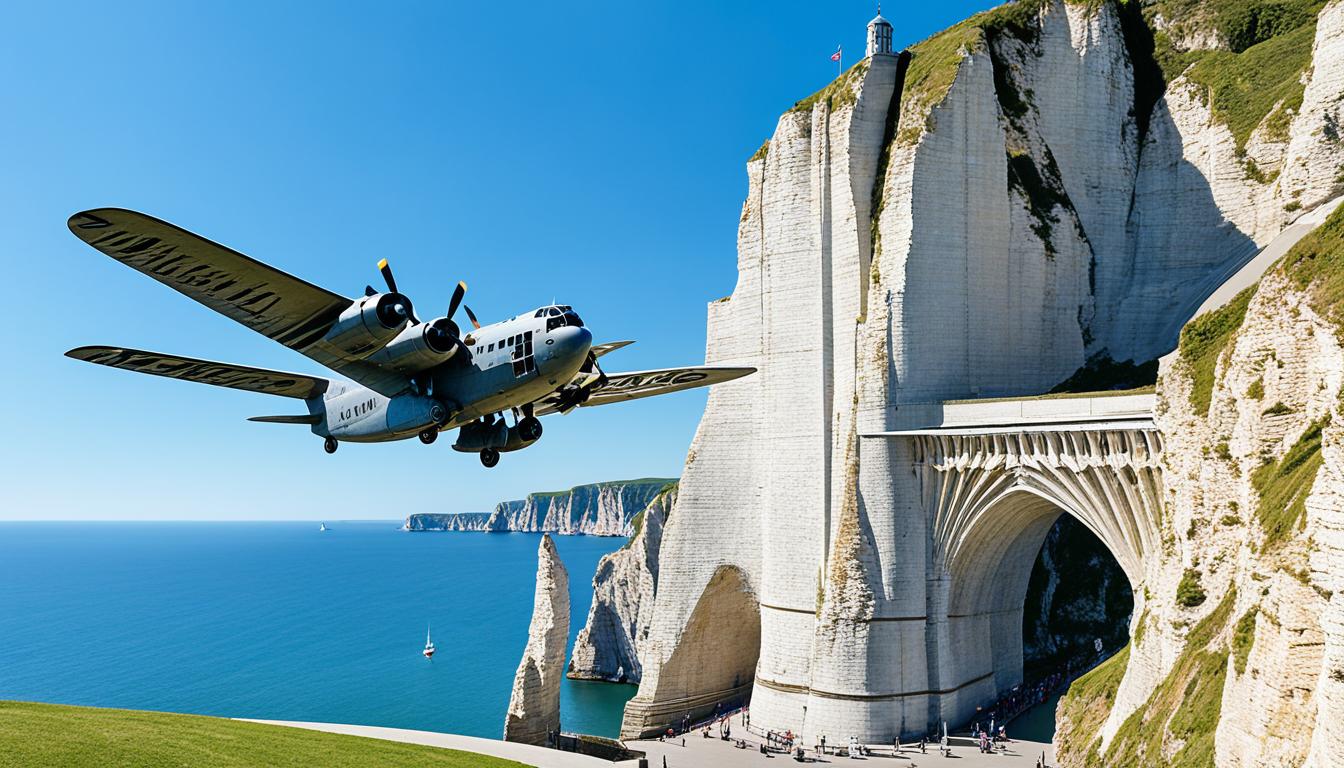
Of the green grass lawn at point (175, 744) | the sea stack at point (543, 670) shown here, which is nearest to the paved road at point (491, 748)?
the green grass lawn at point (175, 744)

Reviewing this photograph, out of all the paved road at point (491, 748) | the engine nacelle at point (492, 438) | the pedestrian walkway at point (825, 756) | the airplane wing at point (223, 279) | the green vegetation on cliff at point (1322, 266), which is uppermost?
the green vegetation on cliff at point (1322, 266)

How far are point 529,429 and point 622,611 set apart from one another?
6240 centimetres

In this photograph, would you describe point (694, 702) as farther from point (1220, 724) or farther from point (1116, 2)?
point (1116, 2)

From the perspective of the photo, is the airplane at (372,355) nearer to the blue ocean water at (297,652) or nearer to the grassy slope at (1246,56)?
the grassy slope at (1246,56)

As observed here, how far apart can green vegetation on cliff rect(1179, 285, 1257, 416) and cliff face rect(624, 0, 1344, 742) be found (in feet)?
49.5

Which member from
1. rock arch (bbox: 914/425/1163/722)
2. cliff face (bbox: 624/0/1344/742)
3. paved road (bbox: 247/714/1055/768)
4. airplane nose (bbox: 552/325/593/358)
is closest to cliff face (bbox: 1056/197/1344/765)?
paved road (bbox: 247/714/1055/768)

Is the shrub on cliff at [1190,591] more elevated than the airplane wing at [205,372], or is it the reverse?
the airplane wing at [205,372]

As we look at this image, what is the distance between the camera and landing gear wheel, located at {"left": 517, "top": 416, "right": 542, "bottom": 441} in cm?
2556

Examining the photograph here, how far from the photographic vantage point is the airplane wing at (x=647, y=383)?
27.5 meters

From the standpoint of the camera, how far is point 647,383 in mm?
28484

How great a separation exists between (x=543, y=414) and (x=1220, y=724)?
1946 cm

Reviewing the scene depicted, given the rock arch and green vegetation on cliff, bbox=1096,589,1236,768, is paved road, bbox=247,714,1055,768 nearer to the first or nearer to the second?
the rock arch

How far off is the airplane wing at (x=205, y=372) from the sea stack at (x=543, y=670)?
19.9 m

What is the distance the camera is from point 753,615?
185 ft
